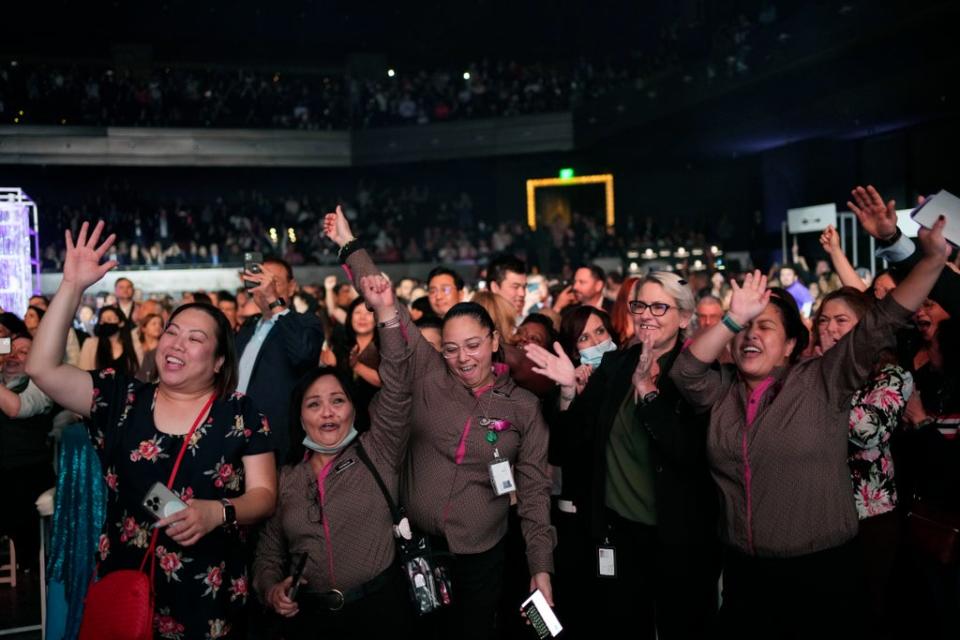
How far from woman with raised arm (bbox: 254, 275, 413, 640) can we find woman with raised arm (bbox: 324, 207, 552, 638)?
0.15 meters

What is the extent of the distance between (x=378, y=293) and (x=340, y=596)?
1020 millimetres

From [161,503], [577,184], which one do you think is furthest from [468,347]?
[577,184]

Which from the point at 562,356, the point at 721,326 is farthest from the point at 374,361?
the point at 721,326

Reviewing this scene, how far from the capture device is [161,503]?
272 cm

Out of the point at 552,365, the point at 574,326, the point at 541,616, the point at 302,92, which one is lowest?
the point at 541,616

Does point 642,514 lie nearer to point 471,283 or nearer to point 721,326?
point 721,326

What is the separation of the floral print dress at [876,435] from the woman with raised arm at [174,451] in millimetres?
2166

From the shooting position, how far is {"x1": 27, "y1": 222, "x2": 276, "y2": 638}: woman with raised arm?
2855 millimetres

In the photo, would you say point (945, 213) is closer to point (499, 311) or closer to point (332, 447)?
point (332, 447)

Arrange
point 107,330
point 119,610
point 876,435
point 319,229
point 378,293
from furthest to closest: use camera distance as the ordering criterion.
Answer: point 319,229, point 107,330, point 876,435, point 378,293, point 119,610

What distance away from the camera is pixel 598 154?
24.3 meters

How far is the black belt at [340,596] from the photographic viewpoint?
10.9 ft

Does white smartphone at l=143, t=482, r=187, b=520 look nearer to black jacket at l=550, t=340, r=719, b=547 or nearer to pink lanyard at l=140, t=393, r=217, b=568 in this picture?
pink lanyard at l=140, t=393, r=217, b=568

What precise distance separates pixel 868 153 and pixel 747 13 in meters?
3.43
